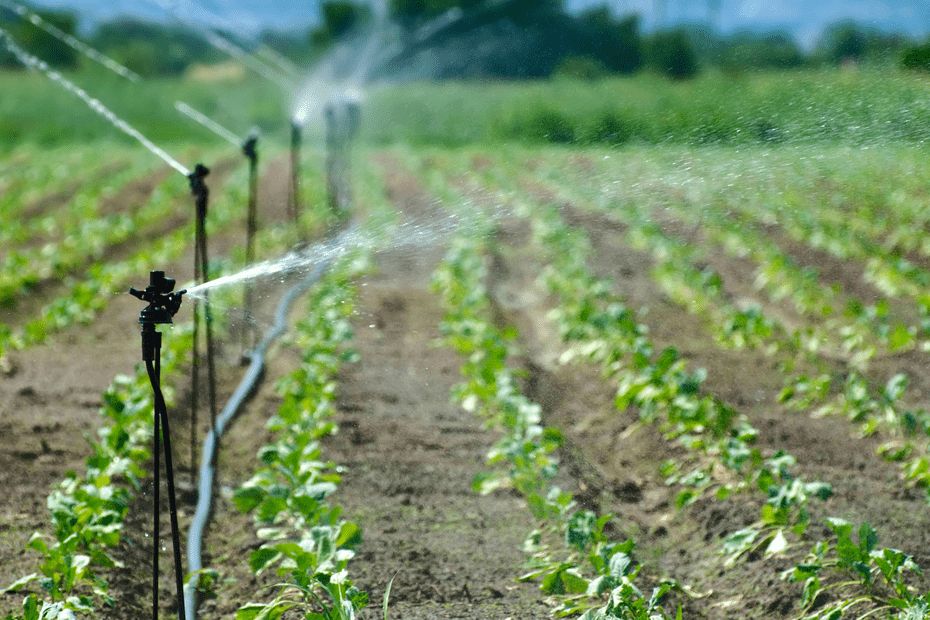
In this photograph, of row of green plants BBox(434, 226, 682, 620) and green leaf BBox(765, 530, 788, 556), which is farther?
green leaf BBox(765, 530, 788, 556)

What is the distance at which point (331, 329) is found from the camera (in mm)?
6906

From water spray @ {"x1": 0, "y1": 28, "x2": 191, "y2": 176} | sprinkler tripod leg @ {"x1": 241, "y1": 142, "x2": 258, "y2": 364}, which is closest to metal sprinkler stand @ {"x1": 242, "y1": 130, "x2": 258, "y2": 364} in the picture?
sprinkler tripod leg @ {"x1": 241, "y1": 142, "x2": 258, "y2": 364}

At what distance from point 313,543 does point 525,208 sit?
36.0 feet

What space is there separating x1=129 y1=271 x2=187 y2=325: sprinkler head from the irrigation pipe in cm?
117

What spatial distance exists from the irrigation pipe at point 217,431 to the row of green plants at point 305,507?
197mm

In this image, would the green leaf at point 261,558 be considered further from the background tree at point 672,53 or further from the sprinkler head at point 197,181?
the background tree at point 672,53

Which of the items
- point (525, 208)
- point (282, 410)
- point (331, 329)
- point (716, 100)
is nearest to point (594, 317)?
point (331, 329)

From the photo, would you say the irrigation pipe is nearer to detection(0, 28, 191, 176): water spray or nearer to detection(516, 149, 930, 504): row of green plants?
detection(0, 28, 191, 176): water spray

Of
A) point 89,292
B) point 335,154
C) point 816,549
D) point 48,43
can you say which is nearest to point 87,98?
point 89,292

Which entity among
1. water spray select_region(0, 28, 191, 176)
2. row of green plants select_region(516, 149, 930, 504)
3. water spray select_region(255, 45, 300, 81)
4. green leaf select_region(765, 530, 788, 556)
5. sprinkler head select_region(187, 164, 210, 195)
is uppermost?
water spray select_region(255, 45, 300, 81)

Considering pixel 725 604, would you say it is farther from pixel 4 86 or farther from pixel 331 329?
pixel 4 86

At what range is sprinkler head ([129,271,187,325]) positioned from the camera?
9.34 feet

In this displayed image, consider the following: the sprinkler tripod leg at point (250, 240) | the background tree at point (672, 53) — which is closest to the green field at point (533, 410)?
the sprinkler tripod leg at point (250, 240)

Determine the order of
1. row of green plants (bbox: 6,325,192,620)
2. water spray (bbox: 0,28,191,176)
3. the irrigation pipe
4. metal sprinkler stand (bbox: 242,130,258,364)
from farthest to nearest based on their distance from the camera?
metal sprinkler stand (bbox: 242,130,258,364) → water spray (bbox: 0,28,191,176) → the irrigation pipe → row of green plants (bbox: 6,325,192,620)
